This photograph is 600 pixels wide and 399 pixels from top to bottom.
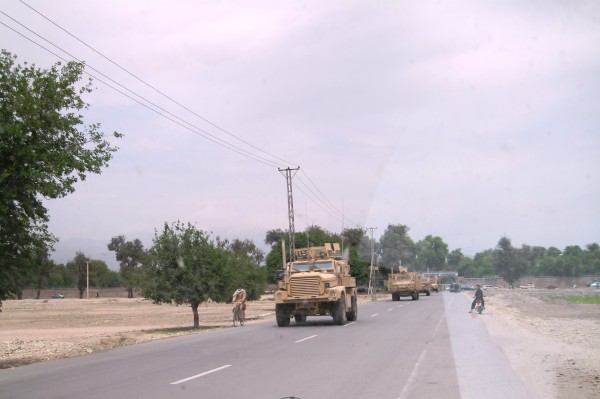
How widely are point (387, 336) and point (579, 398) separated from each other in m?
11.5

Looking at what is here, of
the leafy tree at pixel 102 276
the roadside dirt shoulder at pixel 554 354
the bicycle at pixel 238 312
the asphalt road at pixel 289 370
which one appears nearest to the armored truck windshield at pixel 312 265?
the bicycle at pixel 238 312

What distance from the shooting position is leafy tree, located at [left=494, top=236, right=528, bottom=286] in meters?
127

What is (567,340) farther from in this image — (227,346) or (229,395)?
(229,395)

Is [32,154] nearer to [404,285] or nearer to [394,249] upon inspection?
[404,285]

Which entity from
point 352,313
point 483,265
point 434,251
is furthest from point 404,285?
point 483,265

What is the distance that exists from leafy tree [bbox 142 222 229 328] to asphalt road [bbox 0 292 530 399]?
10.1 metres

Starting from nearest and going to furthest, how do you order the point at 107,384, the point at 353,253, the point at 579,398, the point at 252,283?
the point at 579,398, the point at 107,384, the point at 252,283, the point at 353,253

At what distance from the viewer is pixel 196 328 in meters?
32.4

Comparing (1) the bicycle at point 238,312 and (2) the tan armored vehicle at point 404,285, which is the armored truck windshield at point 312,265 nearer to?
(1) the bicycle at point 238,312

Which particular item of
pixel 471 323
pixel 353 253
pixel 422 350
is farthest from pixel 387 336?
pixel 353 253

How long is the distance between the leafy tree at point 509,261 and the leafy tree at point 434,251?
3426 cm

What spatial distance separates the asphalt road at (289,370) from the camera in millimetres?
10969

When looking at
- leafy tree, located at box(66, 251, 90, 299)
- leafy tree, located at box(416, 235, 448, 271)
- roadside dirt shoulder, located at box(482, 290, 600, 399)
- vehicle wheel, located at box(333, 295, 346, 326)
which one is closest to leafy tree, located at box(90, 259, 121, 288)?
leafy tree, located at box(66, 251, 90, 299)

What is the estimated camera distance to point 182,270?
31.9 metres
